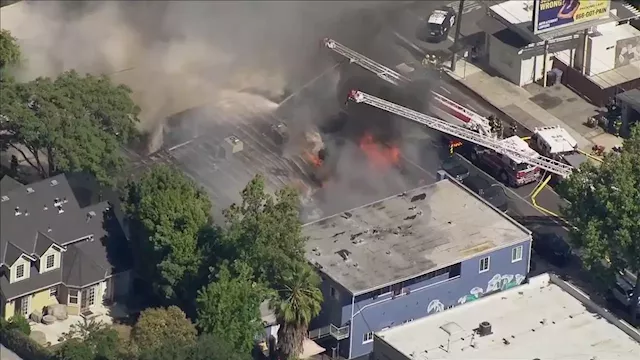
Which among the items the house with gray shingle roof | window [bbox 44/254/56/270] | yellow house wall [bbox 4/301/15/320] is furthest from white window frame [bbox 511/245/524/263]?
yellow house wall [bbox 4/301/15/320]

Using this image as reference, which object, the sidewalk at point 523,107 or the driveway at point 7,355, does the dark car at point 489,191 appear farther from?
the driveway at point 7,355

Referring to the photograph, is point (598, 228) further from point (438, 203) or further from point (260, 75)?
point (260, 75)

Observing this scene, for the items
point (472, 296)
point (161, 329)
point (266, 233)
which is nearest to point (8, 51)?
point (161, 329)

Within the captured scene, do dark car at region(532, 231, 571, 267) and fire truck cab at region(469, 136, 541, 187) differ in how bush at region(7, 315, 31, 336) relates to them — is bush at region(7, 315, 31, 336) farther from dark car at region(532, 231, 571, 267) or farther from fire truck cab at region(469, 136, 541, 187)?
fire truck cab at region(469, 136, 541, 187)

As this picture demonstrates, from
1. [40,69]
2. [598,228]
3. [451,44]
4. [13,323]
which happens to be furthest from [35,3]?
[598,228]

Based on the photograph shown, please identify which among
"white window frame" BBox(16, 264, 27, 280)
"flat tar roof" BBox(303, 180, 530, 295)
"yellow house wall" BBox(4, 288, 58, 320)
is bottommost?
"yellow house wall" BBox(4, 288, 58, 320)

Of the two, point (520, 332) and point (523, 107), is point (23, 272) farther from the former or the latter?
point (523, 107)
